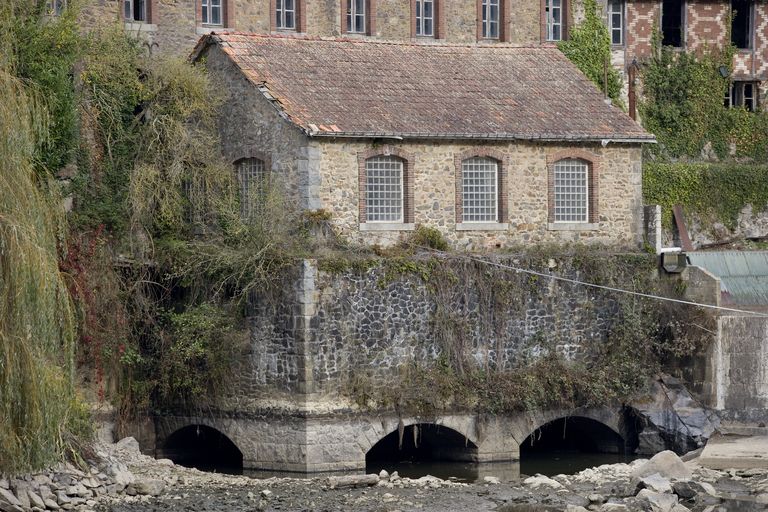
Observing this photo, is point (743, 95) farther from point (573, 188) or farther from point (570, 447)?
point (570, 447)

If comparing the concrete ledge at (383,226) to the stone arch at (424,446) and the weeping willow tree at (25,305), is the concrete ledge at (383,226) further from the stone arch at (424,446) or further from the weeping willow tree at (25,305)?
the weeping willow tree at (25,305)

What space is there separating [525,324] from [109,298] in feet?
27.3

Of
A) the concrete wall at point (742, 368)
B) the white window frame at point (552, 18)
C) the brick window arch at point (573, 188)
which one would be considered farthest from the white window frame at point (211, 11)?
the concrete wall at point (742, 368)

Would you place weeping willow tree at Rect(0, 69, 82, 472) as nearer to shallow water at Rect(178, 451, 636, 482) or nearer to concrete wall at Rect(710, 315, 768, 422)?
shallow water at Rect(178, 451, 636, 482)

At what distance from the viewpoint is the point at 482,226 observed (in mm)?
38938

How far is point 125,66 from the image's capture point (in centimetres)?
3903

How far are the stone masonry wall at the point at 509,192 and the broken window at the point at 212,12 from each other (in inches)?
328

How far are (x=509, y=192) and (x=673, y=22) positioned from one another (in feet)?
52.4

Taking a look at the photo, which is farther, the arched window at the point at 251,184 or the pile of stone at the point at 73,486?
the arched window at the point at 251,184

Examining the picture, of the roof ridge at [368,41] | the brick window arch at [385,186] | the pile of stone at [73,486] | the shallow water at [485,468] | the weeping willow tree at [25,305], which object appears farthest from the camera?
the roof ridge at [368,41]

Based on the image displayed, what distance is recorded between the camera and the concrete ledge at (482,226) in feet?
127

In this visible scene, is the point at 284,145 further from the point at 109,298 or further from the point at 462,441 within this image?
the point at 462,441

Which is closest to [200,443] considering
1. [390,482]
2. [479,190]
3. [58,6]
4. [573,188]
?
[390,482]

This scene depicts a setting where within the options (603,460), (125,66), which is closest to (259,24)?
(125,66)
